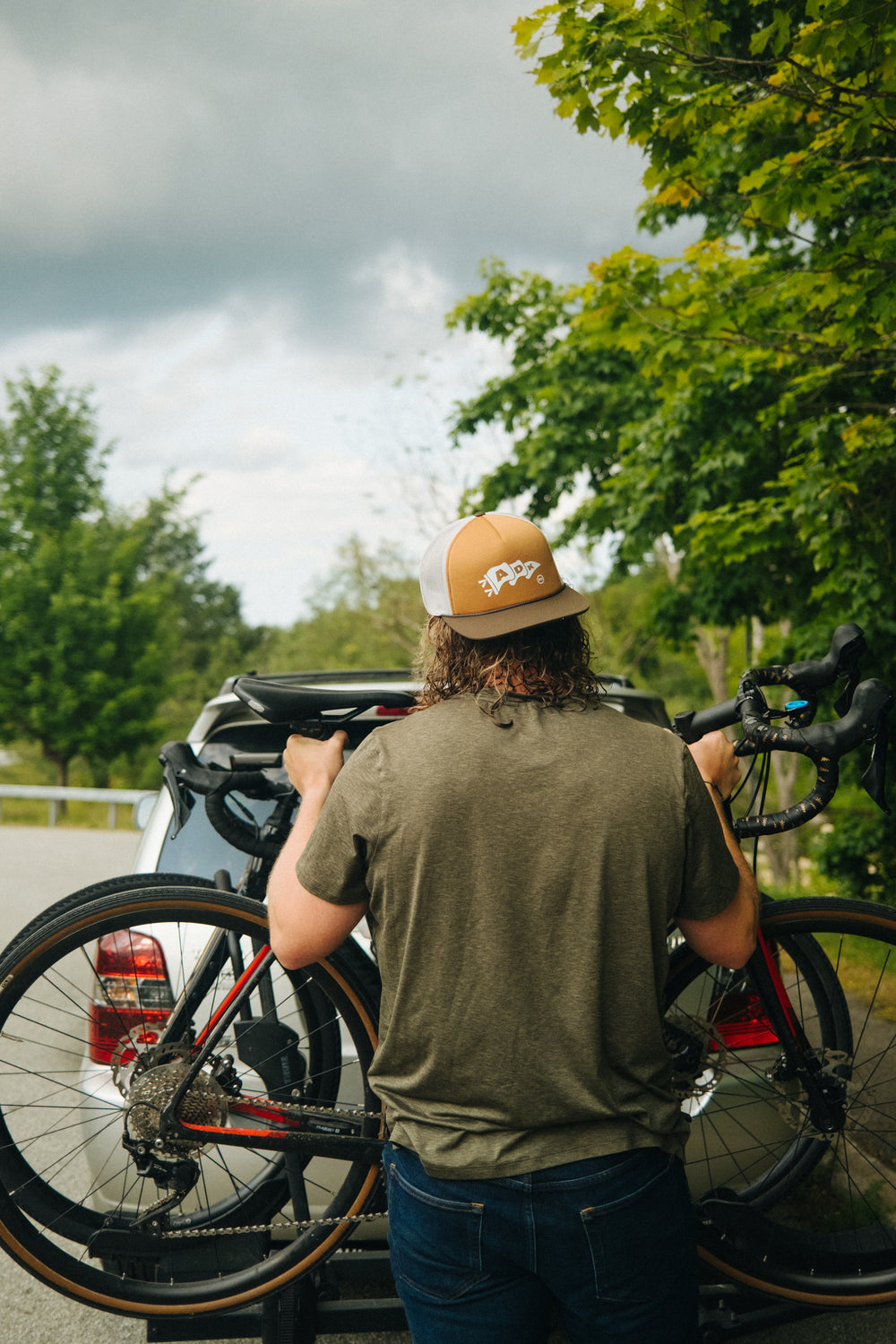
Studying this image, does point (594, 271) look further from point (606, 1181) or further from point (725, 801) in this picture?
point (606, 1181)

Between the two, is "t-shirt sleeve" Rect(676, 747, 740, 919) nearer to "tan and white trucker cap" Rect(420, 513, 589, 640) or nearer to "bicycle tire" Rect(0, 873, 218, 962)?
"tan and white trucker cap" Rect(420, 513, 589, 640)

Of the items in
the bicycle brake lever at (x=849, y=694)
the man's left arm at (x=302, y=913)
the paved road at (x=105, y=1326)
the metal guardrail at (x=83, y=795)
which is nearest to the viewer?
the man's left arm at (x=302, y=913)

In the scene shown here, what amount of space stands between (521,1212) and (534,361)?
42.1 feet

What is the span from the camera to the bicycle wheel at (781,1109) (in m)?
2.44

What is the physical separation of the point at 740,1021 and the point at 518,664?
1.36m

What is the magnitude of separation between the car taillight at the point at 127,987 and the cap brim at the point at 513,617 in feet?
4.63

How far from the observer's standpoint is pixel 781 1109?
2572 millimetres

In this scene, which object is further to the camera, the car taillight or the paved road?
the paved road

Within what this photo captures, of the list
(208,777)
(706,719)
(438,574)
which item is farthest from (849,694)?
(208,777)

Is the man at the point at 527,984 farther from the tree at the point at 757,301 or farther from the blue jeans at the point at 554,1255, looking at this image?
the tree at the point at 757,301

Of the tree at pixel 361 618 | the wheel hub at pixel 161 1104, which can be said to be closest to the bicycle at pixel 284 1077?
the wheel hub at pixel 161 1104

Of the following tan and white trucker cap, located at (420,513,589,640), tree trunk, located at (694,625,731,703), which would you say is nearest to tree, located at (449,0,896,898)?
tan and white trucker cap, located at (420,513,589,640)

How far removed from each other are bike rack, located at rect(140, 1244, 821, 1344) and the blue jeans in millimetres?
799

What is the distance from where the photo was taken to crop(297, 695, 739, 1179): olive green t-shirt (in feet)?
5.33
